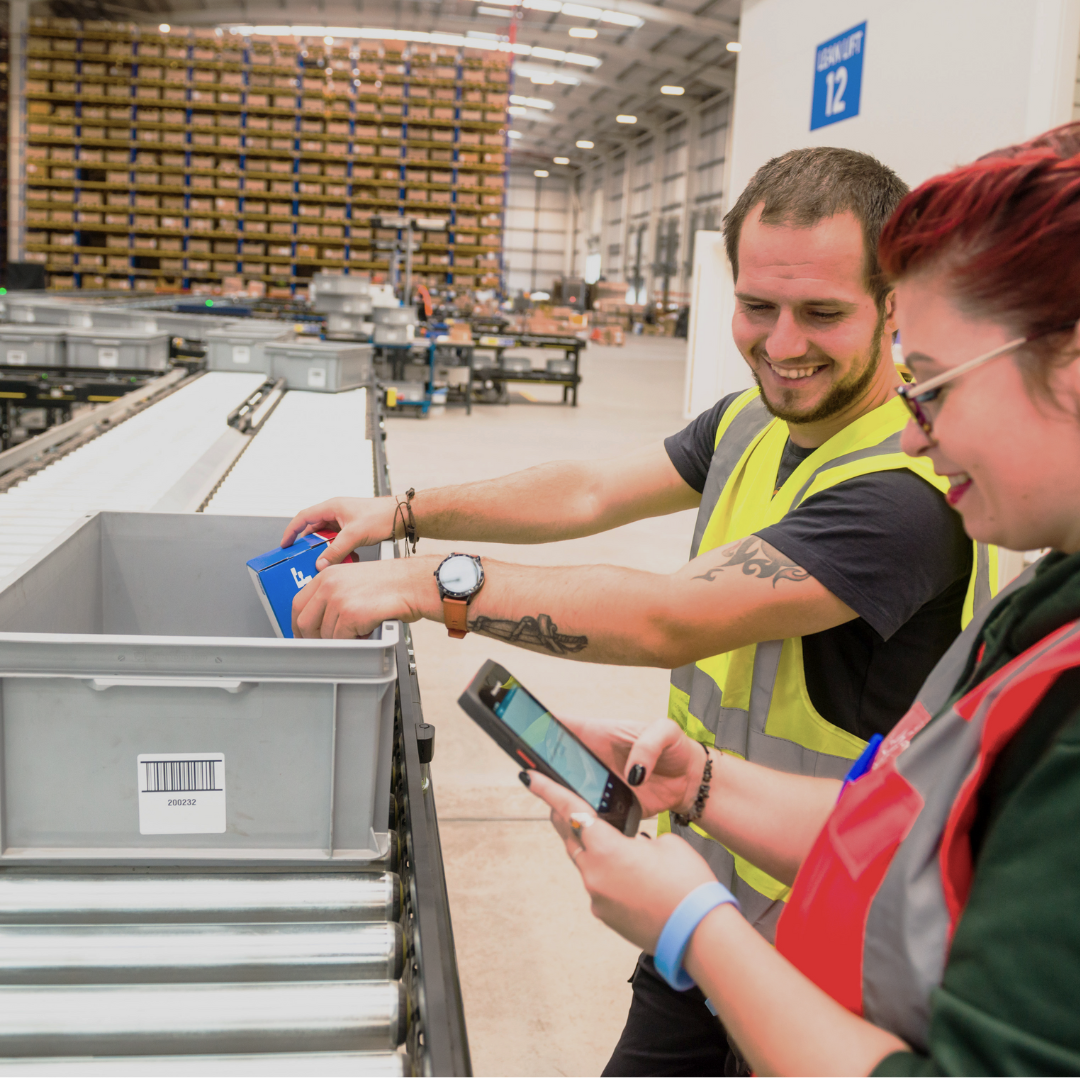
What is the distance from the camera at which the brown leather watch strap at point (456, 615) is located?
1277mm

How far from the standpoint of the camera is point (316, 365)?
15.4 ft

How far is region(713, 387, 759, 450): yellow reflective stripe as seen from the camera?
1.63 m

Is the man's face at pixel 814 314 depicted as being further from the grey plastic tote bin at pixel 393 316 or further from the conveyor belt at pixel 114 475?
the grey plastic tote bin at pixel 393 316

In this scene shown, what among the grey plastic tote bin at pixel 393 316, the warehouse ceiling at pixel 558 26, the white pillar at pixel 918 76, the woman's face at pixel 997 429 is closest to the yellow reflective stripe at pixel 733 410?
the woman's face at pixel 997 429

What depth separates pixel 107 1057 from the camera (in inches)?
35.4

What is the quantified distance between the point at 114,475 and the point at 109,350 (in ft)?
11.2

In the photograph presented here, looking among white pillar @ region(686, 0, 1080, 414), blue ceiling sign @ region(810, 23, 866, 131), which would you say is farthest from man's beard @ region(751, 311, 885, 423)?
blue ceiling sign @ region(810, 23, 866, 131)

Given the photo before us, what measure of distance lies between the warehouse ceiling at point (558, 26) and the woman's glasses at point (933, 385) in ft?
64.0

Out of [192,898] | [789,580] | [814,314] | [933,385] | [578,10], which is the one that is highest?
[578,10]

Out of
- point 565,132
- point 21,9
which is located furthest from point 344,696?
point 565,132

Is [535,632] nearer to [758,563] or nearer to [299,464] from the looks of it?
[758,563]

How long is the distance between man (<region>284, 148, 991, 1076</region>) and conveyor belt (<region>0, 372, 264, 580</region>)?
0.67 meters

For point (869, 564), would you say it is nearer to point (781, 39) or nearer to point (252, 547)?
point (252, 547)

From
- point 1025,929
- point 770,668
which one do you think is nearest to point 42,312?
point 770,668
